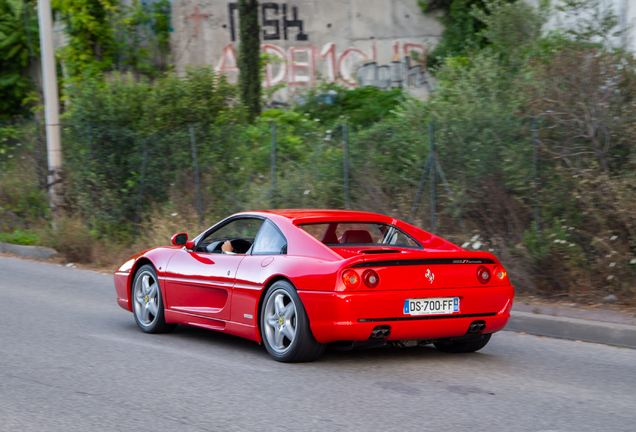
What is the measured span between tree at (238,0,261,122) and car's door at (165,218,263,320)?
1466cm

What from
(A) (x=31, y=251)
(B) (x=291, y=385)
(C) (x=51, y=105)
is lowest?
(A) (x=31, y=251)

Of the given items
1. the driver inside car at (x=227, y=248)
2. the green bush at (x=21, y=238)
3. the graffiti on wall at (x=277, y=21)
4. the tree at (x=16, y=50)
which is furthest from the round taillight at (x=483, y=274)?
the tree at (x=16, y=50)

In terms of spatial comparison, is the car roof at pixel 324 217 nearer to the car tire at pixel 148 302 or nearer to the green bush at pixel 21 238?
the car tire at pixel 148 302

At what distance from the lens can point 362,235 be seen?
22.6ft

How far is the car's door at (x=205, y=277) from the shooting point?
686cm

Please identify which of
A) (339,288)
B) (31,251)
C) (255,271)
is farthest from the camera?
(31,251)

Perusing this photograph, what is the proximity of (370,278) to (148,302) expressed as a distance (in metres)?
3.04

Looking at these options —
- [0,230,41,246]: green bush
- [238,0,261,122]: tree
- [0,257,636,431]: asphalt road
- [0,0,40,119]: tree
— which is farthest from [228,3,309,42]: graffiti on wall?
[0,257,636,431]: asphalt road

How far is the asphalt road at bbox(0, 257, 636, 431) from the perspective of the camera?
15.1 feet

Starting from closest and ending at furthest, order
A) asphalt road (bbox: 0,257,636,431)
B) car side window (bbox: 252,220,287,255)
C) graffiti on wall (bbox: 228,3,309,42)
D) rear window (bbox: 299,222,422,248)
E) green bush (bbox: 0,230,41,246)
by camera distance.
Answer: asphalt road (bbox: 0,257,636,431), car side window (bbox: 252,220,287,255), rear window (bbox: 299,222,422,248), green bush (bbox: 0,230,41,246), graffiti on wall (bbox: 228,3,309,42)

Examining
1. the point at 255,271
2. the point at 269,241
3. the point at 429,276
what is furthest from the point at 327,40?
the point at 429,276

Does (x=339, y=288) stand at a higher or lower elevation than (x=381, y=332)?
higher

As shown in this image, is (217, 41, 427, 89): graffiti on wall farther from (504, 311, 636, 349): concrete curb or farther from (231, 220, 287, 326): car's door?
(231, 220, 287, 326): car's door

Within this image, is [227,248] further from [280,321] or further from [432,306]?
[432,306]
